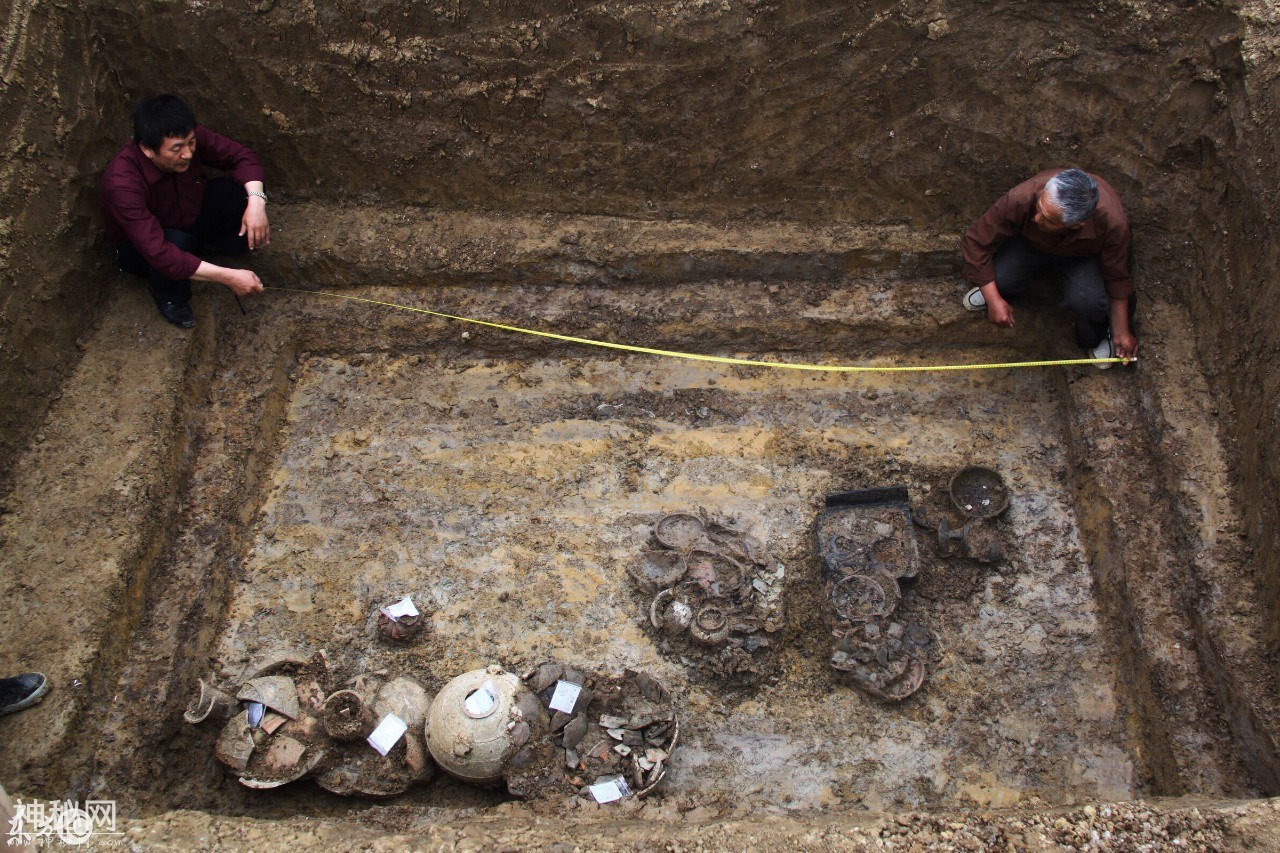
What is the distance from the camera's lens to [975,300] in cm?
434

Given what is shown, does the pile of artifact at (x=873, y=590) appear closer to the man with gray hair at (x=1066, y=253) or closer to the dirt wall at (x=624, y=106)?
the man with gray hair at (x=1066, y=253)

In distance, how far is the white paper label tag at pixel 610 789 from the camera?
3.23 meters

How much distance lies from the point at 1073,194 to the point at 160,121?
3.61m

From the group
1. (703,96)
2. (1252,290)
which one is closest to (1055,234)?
(1252,290)

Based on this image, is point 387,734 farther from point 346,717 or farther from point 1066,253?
point 1066,253

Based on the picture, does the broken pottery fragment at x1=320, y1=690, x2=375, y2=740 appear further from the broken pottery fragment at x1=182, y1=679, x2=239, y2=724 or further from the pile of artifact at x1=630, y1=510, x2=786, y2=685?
the pile of artifact at x1=630, y1=510, x2=786, y2=685

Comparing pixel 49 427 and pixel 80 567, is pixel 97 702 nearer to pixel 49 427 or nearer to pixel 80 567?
pixel 80 567

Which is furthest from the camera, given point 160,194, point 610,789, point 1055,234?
point 160,194

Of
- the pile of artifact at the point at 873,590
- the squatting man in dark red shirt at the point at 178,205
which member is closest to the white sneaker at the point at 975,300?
the pile of artifact at the point at 873,590

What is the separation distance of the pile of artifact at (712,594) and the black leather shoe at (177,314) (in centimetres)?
231

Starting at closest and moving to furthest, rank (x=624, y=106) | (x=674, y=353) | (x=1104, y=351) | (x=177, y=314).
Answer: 1. (x=1104, y=351)
2. (x=177, y=314)
3. (x=624, y=106)
4. (x=674, y=353)

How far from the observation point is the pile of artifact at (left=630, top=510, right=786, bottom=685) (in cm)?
360

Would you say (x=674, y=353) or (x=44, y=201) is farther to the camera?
(x=674, y=353)

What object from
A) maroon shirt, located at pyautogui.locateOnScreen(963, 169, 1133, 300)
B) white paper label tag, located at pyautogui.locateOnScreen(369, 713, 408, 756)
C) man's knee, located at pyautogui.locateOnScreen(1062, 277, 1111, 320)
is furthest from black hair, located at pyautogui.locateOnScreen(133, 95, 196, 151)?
man's knee, located at pyautogui.locateOnScreen(1062, 277, 1111, 320)
